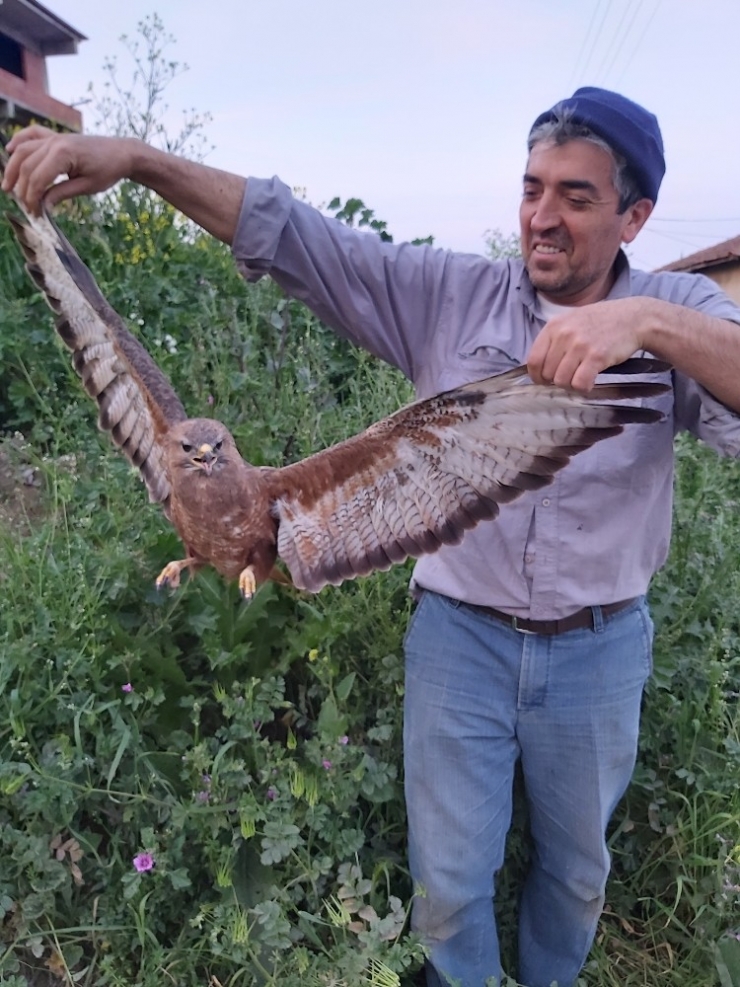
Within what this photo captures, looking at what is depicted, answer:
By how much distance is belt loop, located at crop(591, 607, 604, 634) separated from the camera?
2.34 m

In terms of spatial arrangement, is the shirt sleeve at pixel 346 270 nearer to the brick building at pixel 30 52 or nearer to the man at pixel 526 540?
the man at pixel 526 540

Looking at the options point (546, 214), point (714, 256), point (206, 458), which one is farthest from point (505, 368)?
point (714, 256)

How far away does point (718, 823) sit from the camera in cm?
283

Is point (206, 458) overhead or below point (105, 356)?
below

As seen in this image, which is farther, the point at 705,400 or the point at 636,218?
the point at 636,218

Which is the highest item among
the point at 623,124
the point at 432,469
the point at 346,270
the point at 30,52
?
the point at 30,52

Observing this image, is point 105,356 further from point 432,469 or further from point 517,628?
point 517,628

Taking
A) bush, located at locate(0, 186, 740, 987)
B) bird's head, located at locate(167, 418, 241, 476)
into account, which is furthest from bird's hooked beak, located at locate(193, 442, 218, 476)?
bush, located at locate(0, 186, 740, 987)

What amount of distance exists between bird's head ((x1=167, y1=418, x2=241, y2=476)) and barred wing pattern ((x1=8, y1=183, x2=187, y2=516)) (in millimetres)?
120

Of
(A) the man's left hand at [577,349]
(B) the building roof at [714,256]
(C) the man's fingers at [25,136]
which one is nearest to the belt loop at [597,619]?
(A) the man's left hand at [577,349]

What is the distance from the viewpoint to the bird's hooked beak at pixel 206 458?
1.86 metres

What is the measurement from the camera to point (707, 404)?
1977mm

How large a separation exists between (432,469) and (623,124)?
3.76ft

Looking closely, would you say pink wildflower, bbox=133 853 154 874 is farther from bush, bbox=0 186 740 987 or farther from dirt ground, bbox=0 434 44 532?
dirt ground, bbox=0 434 44 532
